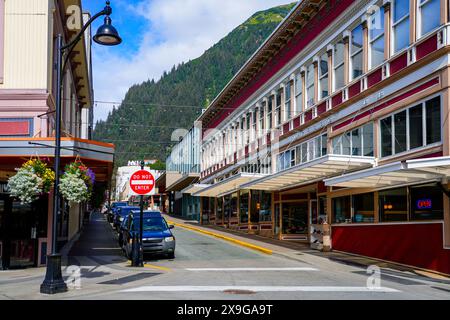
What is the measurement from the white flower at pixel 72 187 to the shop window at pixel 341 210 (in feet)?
41.0

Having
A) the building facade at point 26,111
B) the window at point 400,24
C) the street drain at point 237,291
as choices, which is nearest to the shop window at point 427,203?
the window at point 400,24

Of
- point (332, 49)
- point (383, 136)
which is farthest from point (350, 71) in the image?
point (383, 136)

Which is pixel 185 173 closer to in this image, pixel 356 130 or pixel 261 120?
pixel 261 120

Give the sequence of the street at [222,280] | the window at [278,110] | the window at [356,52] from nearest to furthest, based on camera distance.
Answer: the street at [222,280] → the window at [356,52] → the window at [278,110]

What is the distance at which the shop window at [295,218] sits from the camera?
1236 inches

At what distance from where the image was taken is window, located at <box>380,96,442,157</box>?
57.9ft

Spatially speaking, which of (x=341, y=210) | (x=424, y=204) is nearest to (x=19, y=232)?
(x=424, y=204)

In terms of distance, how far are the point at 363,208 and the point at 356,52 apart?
6.51 metres

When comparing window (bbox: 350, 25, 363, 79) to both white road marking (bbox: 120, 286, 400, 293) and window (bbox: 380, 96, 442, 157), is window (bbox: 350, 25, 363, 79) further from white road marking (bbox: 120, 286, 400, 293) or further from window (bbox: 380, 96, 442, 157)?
white road marking (bbox: 120, 286, 400, 293)

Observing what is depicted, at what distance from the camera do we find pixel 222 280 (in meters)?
15.5

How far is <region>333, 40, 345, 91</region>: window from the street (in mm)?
7740

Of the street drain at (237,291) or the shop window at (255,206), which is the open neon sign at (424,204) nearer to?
the street drain at (237,291)

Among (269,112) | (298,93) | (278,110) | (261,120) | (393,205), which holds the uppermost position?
(298,93)

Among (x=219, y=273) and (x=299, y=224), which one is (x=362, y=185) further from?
(x=299, y=224)
